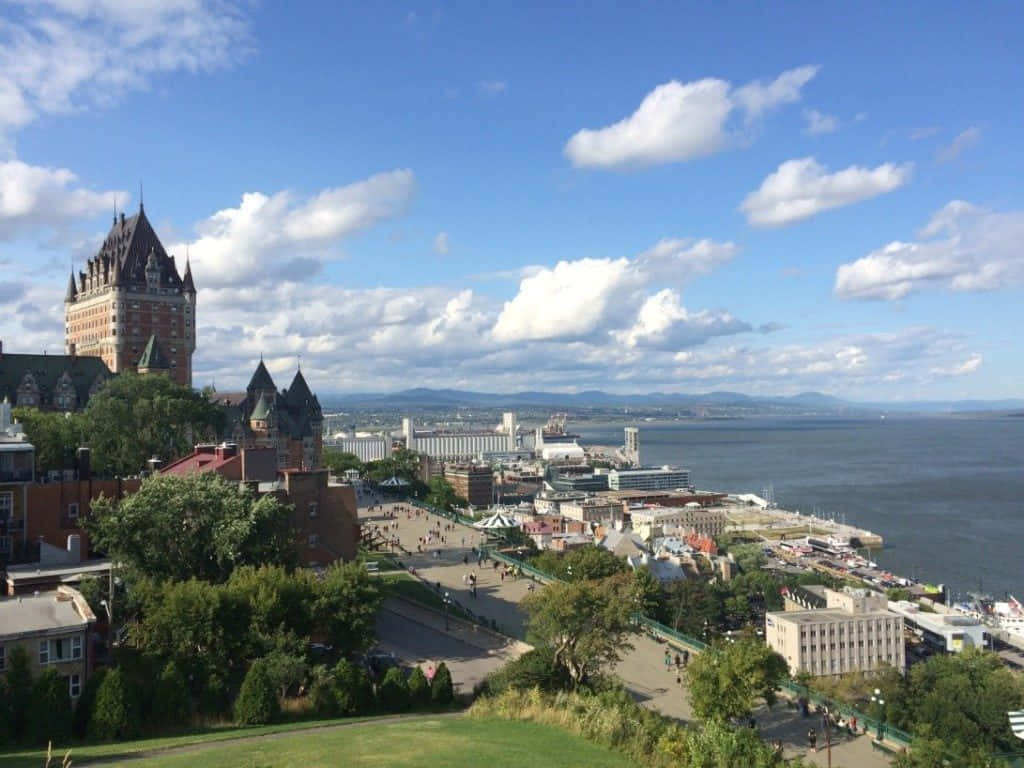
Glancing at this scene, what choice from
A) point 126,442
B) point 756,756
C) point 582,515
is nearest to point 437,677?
point 756,756

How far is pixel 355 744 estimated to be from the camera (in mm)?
19344

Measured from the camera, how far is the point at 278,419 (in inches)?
3250

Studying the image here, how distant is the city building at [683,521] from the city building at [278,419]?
210 feet

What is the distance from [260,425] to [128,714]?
203ft

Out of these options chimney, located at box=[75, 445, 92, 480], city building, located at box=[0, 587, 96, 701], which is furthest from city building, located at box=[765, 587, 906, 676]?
city building, located at box=[0, 587, 96, 701]

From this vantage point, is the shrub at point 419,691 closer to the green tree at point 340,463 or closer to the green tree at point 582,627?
the green tree at point 582,627

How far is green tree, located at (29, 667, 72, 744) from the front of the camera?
68.4ft

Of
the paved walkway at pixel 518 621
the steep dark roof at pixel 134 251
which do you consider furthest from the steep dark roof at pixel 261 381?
the paved walkway at pixel 518 621

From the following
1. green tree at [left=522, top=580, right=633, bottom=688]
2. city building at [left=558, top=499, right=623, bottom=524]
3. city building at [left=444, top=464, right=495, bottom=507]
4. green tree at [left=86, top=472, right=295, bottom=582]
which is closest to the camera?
green tree at [left=522, top=580, right=633, bottom=688]

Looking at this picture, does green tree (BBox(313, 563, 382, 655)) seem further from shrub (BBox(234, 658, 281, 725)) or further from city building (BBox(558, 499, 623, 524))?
city building (BBox(558, 499, 623, 524))

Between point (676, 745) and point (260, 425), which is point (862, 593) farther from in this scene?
point (676, 745)

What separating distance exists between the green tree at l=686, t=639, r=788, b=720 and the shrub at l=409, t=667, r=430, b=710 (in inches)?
344

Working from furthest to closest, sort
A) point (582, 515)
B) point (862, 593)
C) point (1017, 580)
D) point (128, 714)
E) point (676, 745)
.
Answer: point (582, 515)
point (1017, 580)
point (862, 593)
point (128, 714)
point (676, 745)

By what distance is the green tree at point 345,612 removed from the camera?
1089 inches
